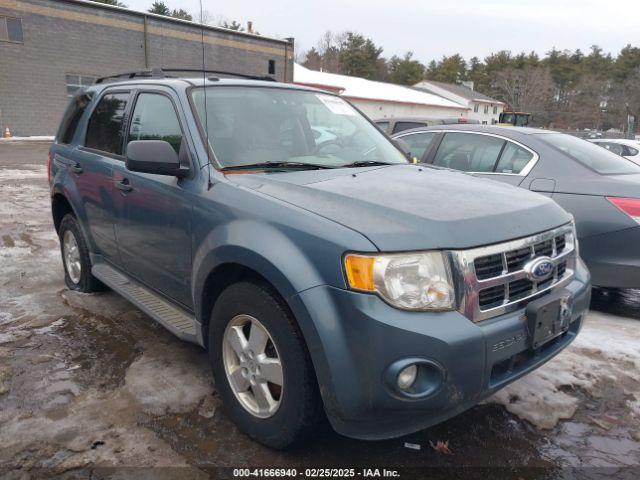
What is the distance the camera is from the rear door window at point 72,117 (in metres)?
4.62

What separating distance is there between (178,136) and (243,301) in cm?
128

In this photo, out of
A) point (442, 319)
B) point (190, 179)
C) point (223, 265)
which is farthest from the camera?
point (190, 179)

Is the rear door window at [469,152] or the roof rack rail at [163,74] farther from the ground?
Result: the roof rack rail at [163,74]

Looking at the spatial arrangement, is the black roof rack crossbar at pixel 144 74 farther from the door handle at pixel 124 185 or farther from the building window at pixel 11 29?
the building window at pixel 11 29

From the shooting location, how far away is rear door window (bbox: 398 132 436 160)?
5867 mm

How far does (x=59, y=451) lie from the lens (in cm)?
251

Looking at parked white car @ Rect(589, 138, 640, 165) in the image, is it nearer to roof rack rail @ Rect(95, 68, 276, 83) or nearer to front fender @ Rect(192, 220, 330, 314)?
roof rack rail @ Rect(95, 68, 276, 83)

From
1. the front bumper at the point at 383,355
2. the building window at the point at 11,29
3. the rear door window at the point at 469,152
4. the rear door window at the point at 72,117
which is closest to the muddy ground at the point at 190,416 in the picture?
the front bumper at the point at 383,355

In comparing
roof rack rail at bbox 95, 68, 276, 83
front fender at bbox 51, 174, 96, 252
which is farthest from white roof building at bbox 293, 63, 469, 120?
front fender at bbox 51, 174, 96, 252

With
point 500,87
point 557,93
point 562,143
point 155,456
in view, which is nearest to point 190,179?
point 155,456

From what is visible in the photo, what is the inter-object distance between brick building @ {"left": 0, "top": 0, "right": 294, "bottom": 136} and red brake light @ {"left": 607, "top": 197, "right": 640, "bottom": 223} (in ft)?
97.0

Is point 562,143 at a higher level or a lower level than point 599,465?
higher

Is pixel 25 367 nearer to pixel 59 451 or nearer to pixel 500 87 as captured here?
pixel 59 451

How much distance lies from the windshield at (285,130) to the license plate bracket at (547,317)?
1437 mm
